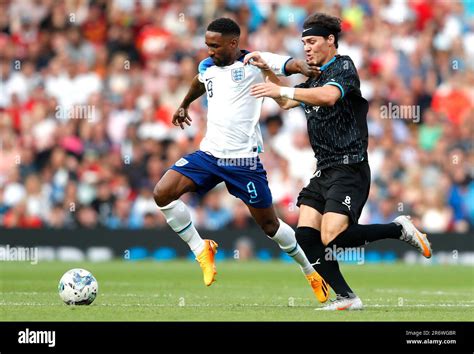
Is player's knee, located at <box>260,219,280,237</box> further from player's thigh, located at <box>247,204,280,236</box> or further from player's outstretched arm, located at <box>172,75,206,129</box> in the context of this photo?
player's outstretched arm, located at <box>172,75,206,129</box>

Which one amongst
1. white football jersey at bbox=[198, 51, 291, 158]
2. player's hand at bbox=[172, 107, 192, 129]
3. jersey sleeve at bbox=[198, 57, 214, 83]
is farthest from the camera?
player's hand at bbox=[172, 107, 192, 129]

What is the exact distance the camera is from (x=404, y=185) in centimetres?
2048

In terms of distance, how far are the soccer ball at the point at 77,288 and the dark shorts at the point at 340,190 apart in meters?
2.23

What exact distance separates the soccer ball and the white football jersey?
6.12ft

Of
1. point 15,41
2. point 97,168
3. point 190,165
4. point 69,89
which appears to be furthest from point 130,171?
point 190,165

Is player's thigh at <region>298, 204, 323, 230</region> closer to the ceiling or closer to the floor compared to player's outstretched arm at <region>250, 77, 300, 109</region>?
closer to the floor

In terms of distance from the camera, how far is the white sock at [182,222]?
11461mm

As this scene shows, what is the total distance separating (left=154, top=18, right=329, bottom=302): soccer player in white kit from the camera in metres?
11.3

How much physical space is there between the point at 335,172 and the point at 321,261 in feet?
2.87

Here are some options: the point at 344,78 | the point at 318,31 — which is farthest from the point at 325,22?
the point at 344,78

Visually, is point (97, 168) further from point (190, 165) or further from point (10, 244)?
point (190, 165)

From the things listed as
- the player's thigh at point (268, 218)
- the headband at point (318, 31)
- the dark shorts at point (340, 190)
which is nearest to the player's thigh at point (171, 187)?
the player's thigh at point (268, 218)

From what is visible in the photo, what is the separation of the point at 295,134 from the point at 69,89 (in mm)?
4548

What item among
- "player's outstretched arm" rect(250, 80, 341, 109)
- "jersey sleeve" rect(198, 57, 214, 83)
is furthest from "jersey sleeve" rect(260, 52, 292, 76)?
"player's outstretched arm" rect(250, 80, 341, 109)
